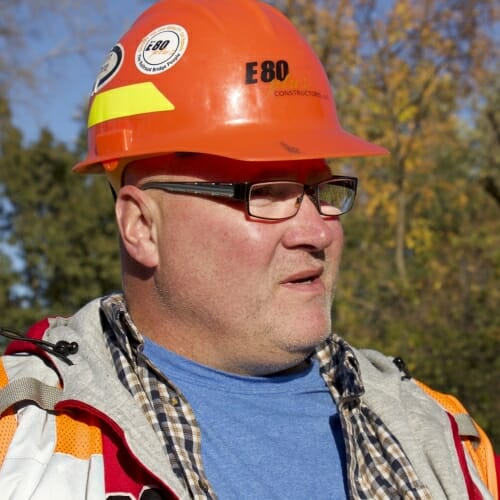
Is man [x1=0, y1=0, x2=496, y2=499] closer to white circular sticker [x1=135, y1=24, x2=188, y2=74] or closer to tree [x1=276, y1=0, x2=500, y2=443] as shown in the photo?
white circular sticker [x1=135, y1=24, x2=188, y2=74]

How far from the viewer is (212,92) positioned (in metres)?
2.22

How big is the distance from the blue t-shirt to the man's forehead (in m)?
0.50

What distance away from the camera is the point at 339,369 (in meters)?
2.48

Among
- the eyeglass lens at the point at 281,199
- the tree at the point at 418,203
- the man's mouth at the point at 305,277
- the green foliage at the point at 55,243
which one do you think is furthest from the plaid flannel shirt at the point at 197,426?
the green foliage at the point at 55,243

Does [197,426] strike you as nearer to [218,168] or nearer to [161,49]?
[218,168]

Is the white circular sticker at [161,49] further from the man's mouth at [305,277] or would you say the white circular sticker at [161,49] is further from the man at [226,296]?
the man's mouth at [305,277]

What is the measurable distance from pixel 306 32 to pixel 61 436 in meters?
10.5

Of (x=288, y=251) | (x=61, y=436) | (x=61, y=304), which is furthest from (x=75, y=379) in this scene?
(x=61, y=304)

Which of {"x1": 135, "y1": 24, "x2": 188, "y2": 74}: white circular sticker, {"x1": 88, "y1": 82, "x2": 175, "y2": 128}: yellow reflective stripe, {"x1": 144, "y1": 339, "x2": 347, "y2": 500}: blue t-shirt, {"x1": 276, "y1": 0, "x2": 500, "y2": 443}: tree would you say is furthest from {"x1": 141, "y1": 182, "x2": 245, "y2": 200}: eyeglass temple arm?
{"x1": 276, "y1": 0, "x2": 500, "y2": 443}: tree

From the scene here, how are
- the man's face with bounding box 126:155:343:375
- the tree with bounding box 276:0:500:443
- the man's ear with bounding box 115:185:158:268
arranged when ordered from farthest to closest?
1. the tree with bounding box 276:0:500:443
2. the man's ear with bounding box 115:185:158:268
3. the man's face with bounding box 126:155:343:375

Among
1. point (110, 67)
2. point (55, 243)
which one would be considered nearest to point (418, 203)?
point (55, 243)

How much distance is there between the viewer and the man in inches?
82.4

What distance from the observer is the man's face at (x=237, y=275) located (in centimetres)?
212

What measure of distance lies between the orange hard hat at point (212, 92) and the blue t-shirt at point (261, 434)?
2.00 feet
